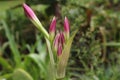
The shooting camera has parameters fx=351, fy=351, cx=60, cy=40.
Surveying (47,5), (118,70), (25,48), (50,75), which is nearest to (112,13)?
(47,5)

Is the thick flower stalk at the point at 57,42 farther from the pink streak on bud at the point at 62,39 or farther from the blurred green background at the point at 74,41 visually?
the blurred green background at the point at 74,41

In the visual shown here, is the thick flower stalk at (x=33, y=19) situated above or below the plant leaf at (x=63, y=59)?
above

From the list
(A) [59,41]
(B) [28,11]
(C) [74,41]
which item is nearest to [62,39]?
(A) [59,41]

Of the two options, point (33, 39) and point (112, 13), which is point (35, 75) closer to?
point (33, 39)

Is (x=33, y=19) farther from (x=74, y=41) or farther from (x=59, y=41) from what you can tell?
(x=74, y=41)

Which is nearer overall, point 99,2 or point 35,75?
point 35,75

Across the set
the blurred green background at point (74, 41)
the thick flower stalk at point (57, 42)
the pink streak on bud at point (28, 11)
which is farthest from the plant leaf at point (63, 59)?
the blurred green background at point (74, 41)
